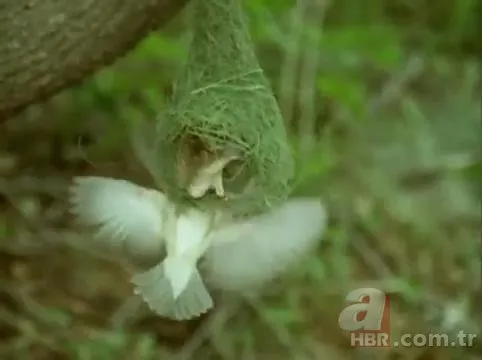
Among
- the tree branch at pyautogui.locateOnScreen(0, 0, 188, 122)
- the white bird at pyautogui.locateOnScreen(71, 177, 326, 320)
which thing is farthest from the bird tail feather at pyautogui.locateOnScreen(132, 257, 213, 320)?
the tree branch at pyautogui.locateOnScreen(0, 0, 188, 122)

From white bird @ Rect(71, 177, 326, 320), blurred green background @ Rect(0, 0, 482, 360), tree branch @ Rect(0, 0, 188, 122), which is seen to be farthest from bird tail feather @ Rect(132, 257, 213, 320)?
blurred green background @ Rect(0, 0, 482, 360)

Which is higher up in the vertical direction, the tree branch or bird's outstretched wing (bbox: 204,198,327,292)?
the tree branch

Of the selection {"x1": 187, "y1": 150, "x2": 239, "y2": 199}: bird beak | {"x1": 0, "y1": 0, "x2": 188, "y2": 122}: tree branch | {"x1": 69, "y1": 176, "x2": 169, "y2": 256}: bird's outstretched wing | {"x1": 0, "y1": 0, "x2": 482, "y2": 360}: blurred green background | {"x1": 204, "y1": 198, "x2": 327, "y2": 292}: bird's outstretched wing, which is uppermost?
{"x1": 0, "y1": 0, "x2": 188, "y2": 122}: tree branch

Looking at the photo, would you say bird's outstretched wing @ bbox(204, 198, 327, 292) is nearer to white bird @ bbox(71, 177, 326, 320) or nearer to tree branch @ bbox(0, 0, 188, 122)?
white bird @ bbox(71, 177, 326, 320)

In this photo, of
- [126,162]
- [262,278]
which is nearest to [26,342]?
[126,162]

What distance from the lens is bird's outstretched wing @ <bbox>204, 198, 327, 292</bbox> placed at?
0.66 m

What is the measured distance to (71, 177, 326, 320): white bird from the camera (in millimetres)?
640

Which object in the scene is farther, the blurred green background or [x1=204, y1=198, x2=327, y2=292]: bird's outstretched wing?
the blurred green background

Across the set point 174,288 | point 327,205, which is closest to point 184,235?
point 174,288

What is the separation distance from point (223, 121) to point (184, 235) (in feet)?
0.29

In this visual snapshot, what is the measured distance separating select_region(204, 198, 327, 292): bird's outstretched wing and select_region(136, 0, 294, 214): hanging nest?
18 mm

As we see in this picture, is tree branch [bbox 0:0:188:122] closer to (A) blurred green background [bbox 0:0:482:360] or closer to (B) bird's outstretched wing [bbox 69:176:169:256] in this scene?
(B) bird's outstretched wing [bbox 69:176:169:256]

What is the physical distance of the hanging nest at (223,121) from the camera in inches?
24.3

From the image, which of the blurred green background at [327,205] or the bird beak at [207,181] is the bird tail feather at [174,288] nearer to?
the bird beak at [207,181]
